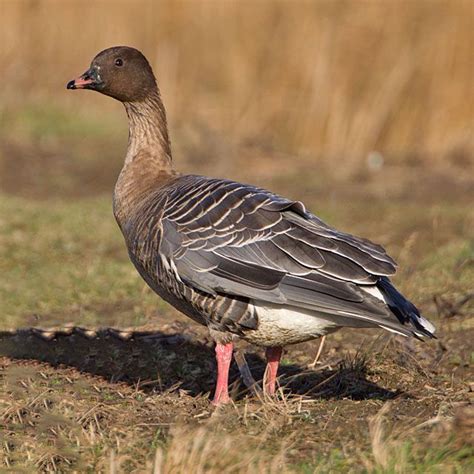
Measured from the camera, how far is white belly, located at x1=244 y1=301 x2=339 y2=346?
5289 mm

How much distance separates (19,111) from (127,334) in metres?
8.24

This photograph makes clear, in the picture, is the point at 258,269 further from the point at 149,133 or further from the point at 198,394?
the point at 149,133

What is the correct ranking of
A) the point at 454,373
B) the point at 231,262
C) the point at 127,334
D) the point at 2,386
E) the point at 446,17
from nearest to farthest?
the point at 231,262 < the point at 2,386 < the point at 454,373 < the point at 127,334 < the point at 446,17

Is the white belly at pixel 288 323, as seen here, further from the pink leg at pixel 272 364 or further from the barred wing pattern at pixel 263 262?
the pink leg at pixel 272 364

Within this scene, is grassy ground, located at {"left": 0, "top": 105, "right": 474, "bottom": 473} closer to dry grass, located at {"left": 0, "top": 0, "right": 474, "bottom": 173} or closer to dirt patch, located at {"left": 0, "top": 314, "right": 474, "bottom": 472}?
dirt patch, located at {"left": 0, "top": 314, "right": 474, "bottom": 472}

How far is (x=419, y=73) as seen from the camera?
13.9 meters

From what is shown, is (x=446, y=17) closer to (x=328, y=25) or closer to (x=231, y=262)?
(x=328, y=25)

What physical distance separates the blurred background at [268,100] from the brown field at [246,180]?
1.1 inches

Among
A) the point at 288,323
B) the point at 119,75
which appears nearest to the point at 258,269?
the point at 288,323

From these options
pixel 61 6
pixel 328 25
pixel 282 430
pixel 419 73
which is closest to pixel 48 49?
pixel 61 6

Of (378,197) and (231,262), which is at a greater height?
(231,262)

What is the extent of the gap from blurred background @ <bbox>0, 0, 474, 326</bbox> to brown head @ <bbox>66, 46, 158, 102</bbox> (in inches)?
180

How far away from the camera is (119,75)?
666 cm

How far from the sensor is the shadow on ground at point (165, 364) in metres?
6.18
